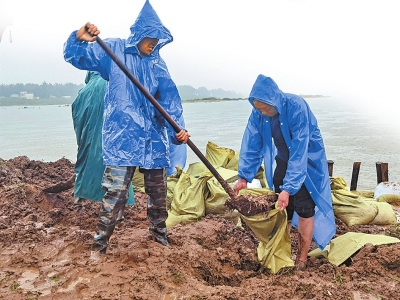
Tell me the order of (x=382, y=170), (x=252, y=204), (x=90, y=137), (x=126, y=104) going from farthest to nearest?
(x=382, y=170), (x=90, y=137), (x=252, y=204), (x=126, y=104)

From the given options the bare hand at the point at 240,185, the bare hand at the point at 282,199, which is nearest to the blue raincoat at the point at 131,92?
the bare hand at the point at 240,185

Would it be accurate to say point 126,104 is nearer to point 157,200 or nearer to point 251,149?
point 157,200

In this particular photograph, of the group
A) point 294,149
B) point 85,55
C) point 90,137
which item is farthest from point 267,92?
point 90,137

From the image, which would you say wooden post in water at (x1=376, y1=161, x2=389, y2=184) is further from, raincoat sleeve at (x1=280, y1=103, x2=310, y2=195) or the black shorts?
raincoat sleeve at (x1=280, y1=103, x2=310, y2=195)

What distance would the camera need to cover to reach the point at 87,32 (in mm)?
2801

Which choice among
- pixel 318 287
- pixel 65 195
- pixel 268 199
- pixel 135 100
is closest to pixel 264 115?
pixel 268 199

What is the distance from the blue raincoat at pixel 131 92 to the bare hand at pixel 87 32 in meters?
0.05

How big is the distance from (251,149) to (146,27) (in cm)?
135

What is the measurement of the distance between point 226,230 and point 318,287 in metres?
1.54

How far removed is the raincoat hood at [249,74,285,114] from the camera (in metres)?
3.02

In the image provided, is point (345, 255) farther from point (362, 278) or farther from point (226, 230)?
point (226, 230)

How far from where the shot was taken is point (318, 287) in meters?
2.64

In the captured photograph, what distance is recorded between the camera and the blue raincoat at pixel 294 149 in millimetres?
3035

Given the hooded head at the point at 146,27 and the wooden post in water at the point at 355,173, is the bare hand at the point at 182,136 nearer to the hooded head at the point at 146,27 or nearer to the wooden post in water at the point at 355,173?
the hooded head at the point at 146,27
